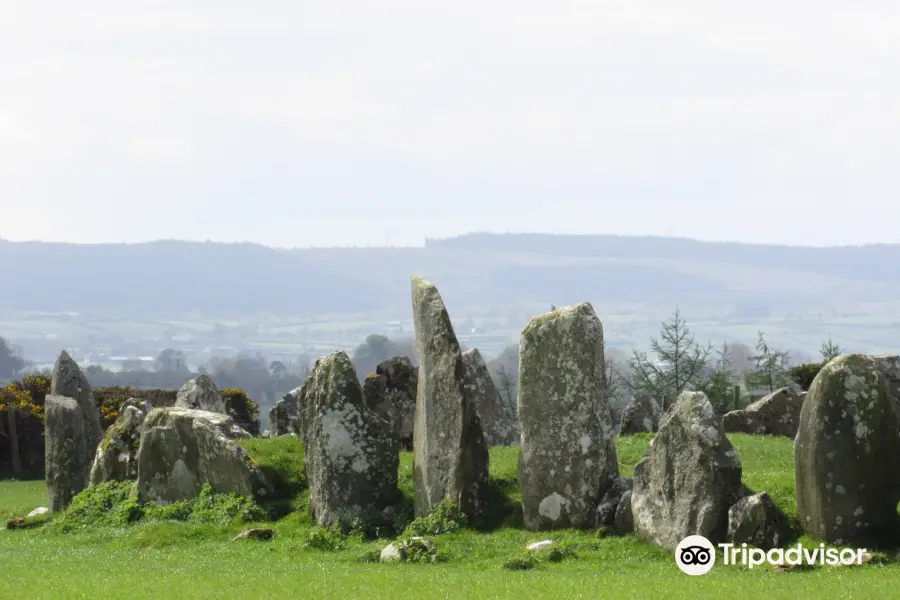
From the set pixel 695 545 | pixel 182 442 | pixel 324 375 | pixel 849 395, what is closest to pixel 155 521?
pixel 182 442

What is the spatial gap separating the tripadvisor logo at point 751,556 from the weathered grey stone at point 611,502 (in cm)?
267

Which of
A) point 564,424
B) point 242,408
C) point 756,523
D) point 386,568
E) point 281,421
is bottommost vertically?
point 242,408

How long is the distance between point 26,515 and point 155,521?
7.26 metres

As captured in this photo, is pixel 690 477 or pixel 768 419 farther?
pixel 768 419

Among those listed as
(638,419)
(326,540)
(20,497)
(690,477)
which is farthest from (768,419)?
(20,497)

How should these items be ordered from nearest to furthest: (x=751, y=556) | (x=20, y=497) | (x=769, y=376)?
(x=751, y=556) < (x=20, y=497) < (x=769, y=376)

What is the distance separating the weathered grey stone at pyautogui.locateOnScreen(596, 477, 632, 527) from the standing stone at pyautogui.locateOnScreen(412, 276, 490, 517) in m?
2.91

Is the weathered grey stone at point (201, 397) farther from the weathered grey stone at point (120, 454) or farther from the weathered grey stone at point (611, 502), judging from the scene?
the weathered grey stone at point (611, 502)

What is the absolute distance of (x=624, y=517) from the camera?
82.2 feet

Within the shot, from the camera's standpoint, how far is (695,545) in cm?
2284

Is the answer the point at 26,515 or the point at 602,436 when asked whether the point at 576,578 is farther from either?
the point at 26,515

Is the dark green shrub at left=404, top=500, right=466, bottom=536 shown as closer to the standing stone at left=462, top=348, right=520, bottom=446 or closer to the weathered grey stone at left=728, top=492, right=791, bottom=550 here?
the weathered grey stone at left=728, top=492, right=791, bottom=550

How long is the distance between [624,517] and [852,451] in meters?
4.76

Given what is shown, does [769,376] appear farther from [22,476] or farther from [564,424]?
[564,424]
